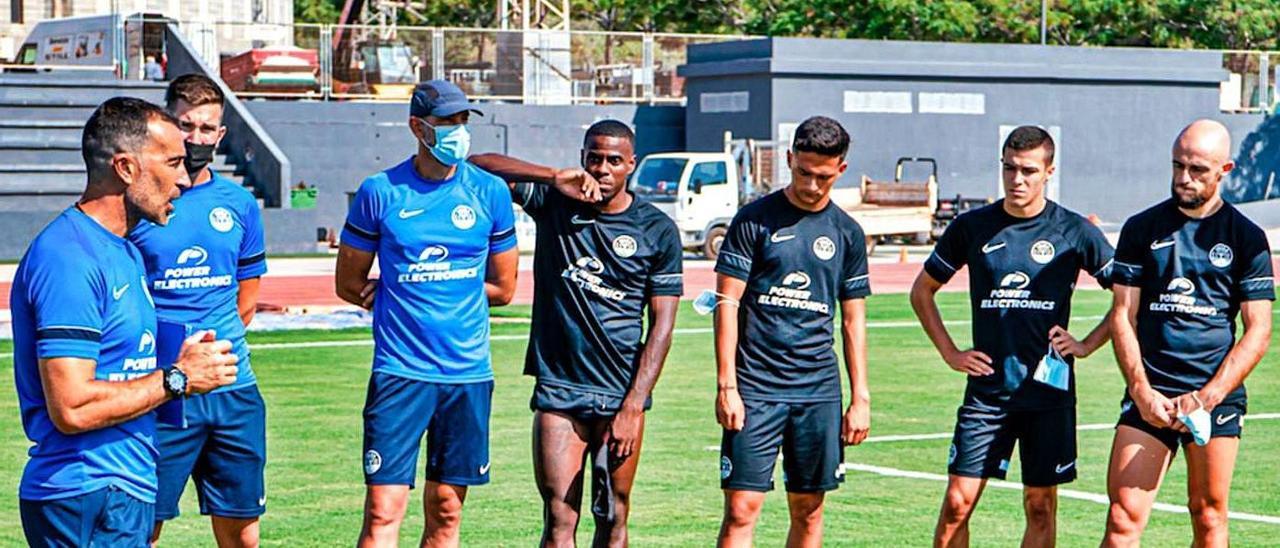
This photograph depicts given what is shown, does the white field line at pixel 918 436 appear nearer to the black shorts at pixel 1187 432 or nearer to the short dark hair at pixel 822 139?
the black shorts at pixel 1187 432

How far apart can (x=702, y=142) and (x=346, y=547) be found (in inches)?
1427

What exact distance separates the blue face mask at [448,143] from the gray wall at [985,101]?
35984 millimetres

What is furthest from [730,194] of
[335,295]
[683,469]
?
[683,469]

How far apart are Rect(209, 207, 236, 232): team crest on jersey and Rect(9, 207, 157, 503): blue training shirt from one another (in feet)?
6.42

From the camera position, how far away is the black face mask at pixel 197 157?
25.2 feet

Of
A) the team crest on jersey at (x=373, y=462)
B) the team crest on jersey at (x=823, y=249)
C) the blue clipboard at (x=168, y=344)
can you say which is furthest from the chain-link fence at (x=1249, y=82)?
the blue clipboard at (x=168, y=344)

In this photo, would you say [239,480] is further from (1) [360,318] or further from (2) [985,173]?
(2) [985,173]

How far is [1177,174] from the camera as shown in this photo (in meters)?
7.97

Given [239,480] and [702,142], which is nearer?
[239,480]

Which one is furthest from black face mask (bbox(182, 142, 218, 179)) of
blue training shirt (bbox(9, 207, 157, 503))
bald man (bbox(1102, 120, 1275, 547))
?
bald man (bbox(1102, 120, 1275, 547))

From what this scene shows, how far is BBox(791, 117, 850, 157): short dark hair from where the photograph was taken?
782 centimetres

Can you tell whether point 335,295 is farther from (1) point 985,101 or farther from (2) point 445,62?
(1) point 985,101

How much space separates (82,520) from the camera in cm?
562

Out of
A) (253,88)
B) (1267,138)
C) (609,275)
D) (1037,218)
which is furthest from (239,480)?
(1267,138)
